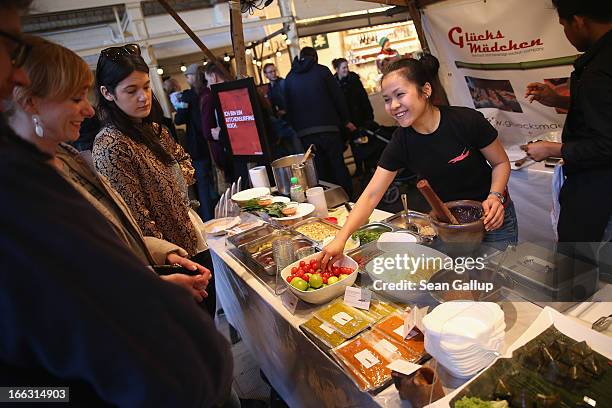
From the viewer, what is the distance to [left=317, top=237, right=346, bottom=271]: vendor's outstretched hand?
152cm

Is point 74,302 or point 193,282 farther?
point 193,282

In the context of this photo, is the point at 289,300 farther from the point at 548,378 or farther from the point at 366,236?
the point at 548,378

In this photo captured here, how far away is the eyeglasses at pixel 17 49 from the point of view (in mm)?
548

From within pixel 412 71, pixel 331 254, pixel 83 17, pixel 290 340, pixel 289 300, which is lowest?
pixel 290 340

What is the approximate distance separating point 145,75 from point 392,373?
1.58m

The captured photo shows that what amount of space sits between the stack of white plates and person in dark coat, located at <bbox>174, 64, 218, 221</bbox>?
12.4 feet

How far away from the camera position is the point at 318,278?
4.75 feet

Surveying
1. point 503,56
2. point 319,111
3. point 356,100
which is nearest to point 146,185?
point 503,56

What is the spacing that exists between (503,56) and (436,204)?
7.15ft

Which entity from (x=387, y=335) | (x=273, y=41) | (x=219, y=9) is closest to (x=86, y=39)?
(x=219, y=9)

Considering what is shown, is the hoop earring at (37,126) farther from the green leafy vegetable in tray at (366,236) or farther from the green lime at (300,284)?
the green leafy vegetable in tray at (366,236)

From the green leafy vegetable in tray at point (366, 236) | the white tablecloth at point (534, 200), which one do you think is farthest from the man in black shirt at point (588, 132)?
the white tablecloth at point (534, 200)

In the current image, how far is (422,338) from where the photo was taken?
113cm

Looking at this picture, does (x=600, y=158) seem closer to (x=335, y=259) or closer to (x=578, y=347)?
(x=578, y=347)
